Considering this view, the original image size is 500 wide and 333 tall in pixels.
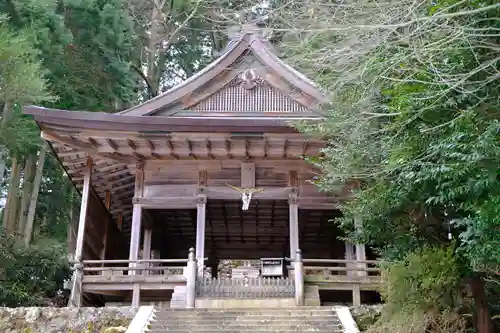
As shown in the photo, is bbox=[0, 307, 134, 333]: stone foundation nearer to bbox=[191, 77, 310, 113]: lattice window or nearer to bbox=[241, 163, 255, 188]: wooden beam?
bbox=[241, 163, 255, 188]: wooden beam

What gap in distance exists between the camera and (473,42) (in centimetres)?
606

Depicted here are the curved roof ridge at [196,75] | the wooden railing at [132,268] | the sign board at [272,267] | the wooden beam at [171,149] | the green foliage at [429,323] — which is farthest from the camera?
the curved roof ridge at [196,75]

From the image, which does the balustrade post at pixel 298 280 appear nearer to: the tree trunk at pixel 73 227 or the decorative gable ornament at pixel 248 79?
the decorative gable ornament at pixel 248 79

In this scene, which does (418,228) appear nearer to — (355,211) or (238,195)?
(355,211)

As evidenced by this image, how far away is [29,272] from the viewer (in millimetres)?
12430

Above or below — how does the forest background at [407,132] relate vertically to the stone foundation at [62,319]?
above

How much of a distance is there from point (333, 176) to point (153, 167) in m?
5.70

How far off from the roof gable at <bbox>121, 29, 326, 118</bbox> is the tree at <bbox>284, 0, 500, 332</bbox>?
5169 millimetres

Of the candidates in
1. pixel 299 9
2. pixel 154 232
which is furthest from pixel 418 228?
pixel 154 232

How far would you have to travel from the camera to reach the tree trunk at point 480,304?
729 centimetres

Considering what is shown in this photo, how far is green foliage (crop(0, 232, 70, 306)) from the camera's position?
11.5 m

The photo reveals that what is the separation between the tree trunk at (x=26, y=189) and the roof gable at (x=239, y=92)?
5082 mm

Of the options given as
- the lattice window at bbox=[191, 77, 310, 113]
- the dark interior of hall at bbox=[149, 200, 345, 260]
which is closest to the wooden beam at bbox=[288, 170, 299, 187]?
the lattice window at bbox=[191, 77, 310, 113]

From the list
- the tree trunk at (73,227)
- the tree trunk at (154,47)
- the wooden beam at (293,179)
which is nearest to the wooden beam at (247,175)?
the wooden beam at (293,179)
